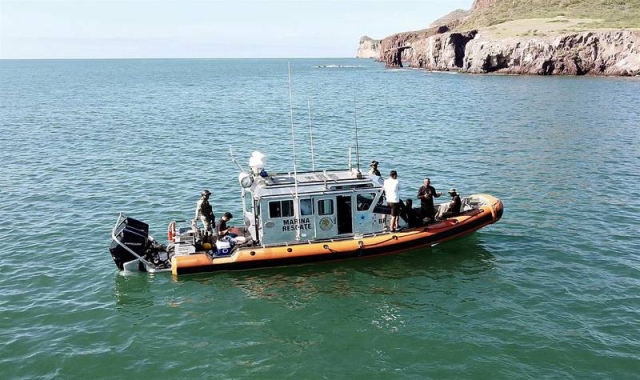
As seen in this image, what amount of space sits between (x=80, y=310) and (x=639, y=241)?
18114 mm

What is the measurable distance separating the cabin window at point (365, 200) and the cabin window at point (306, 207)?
1.52 m

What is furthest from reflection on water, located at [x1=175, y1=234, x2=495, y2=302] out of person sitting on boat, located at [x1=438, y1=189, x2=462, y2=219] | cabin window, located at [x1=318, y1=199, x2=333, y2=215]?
cabin window, located at [x1=318, y1=199, x2=333, y2=215]

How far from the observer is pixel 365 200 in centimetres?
1739

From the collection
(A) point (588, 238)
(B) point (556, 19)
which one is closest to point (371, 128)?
(A) point (588, 238)

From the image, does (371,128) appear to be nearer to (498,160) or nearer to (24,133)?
(498,160)

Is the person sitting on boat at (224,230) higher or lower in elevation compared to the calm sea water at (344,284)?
higher

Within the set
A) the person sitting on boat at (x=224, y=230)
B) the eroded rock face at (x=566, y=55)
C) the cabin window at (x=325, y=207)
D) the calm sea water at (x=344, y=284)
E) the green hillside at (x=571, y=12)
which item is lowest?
the calm sea water at (x=344, y=284)

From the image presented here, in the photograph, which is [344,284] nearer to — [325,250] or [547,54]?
[325,250]

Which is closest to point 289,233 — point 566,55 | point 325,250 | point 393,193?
point 325,250

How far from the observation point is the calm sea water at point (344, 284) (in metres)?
12.8

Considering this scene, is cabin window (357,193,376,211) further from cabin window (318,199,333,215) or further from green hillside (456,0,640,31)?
green hillside (456,0,640,31)

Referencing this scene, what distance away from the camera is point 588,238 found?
1969 cm

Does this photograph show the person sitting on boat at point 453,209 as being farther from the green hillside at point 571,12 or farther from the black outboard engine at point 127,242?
the green hillside at point 571,12

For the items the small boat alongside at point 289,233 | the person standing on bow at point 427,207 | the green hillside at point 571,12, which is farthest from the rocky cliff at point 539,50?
the small boat alongside at point 289,233
